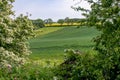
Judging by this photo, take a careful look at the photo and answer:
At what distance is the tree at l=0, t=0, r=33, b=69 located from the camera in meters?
29.1

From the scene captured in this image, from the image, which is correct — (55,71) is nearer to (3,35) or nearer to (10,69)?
(10,69)

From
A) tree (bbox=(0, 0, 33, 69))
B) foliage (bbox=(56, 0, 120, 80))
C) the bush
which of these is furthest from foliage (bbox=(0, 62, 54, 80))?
tree (bbox=(0, 0, 33, 69))

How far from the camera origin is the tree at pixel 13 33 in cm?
2907

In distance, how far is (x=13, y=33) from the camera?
1206 inches

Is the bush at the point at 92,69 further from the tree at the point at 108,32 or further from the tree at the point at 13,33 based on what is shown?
the tree at the point at 13,33

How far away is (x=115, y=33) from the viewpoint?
1005cm

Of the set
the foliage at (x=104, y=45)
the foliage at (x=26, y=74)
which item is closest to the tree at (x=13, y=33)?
the foliage at (x=26, y=74)

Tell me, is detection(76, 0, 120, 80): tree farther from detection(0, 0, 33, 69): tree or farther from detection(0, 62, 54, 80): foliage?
detection(0, 0, 33, 69): tree

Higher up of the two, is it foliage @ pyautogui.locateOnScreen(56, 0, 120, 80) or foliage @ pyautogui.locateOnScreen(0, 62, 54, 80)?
foliage @ pyautogui.locateOnScreen(56, 0, 120, 80)

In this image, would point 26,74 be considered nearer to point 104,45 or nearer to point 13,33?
point 104,45

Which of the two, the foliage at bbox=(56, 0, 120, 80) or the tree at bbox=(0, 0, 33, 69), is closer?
the foliage at bbox=(56, 0, 120, 80)

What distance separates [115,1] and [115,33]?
93 centimetres

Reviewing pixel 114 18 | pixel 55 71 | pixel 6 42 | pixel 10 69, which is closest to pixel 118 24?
pixel 114 18

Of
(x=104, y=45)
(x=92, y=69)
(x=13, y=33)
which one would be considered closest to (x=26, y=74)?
(x=92, y=69)
